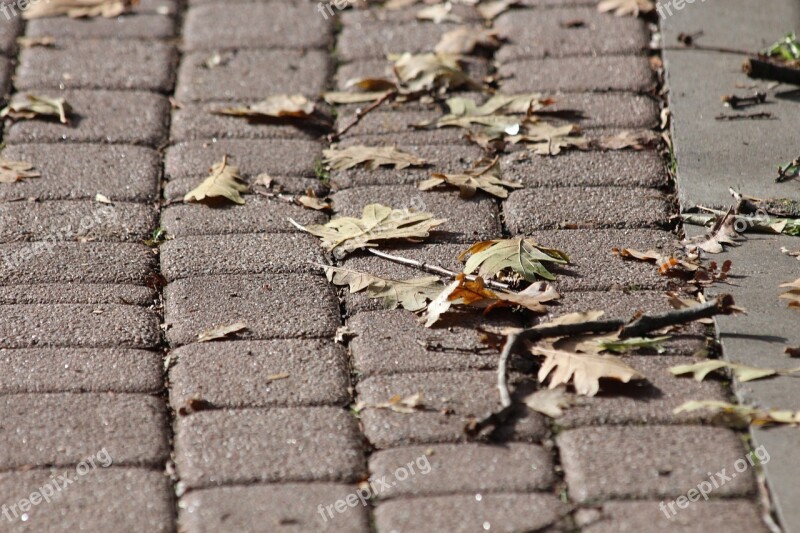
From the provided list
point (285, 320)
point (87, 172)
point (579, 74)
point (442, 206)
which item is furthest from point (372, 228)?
point (579, 74)

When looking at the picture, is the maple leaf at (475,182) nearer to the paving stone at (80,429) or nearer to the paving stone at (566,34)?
the paving stone at (566,34)

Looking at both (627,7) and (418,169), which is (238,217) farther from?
(627,7)

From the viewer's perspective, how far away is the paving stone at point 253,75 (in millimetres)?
3832

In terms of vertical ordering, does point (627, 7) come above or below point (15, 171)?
above

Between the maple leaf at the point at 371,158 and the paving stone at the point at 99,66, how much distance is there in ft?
2.60

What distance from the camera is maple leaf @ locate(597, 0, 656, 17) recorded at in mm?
4246

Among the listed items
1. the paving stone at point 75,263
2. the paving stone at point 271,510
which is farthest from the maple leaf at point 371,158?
the paving stone at point 271,510

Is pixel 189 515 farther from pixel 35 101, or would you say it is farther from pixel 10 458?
pixel 35 101

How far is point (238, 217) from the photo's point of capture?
3.14 metres

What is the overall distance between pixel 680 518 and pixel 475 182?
55.6 inches

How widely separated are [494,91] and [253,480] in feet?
6.64

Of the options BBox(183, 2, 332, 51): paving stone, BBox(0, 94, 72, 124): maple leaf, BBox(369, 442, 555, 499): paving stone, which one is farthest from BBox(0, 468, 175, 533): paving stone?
BBox(183, 2, 332, 51): paving stone

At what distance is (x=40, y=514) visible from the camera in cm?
211

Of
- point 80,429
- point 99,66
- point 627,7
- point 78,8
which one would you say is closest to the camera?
point 80,429
